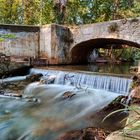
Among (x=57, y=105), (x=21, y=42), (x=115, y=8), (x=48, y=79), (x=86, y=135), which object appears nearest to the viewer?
(x=86, y=135)

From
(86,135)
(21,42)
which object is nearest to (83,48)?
(21,42)

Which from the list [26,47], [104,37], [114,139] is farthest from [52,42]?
[114,139]

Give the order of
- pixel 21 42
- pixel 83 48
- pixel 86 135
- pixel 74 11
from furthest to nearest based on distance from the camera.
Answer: pixel 74 11
pixel 83 48
pixel 21 42
pixel 86 135

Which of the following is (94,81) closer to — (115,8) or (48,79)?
(48,79)

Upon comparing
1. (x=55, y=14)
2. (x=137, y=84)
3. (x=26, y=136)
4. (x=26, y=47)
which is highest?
(x=55, y=14)

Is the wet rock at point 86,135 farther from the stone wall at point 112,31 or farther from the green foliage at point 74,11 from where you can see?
the green foliage at point 74,11

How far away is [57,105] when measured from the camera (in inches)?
223

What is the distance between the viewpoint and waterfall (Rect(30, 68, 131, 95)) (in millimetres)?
6785

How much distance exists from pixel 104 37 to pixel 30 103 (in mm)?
5481

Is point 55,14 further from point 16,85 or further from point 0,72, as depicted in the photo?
point 16,85

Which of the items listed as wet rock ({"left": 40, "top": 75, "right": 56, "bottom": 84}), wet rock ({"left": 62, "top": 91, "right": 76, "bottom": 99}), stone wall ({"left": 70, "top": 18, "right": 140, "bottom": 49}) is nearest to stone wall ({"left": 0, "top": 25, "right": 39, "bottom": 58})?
stone wall ({"left": 70, "top": 18, "right": 140, "bottom": 49})

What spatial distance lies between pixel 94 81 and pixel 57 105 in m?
2.07

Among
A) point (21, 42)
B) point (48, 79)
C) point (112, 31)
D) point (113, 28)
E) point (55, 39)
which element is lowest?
point (48, 79)

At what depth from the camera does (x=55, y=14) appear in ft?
47.6
